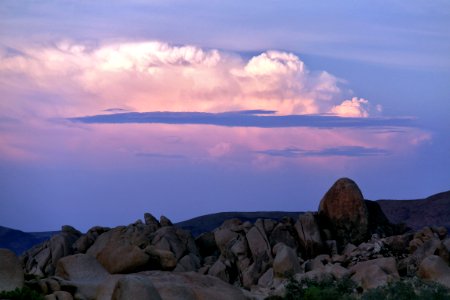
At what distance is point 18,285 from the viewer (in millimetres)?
35562

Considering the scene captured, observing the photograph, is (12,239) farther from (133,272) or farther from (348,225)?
(133,272)

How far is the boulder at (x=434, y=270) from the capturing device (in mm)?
47750

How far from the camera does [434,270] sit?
48.4m

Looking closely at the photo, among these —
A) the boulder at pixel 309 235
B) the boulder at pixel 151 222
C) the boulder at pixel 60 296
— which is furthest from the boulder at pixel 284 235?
Answer: the boulder at pixel 60 296

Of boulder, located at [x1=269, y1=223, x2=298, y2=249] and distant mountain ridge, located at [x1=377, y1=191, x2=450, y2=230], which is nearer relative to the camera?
boulder, located at [x1=269, y1=223, x2=298, y2=249]

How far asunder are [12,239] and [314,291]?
503ft

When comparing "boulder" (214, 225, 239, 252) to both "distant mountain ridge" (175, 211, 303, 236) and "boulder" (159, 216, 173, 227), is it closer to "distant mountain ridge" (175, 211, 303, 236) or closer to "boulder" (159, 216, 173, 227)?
"boulder" (159, 216, 173, 227)

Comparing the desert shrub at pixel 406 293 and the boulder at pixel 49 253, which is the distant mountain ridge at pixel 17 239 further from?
the desert shrub at pixel 406 293

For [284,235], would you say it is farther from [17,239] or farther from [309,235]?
[17,239]

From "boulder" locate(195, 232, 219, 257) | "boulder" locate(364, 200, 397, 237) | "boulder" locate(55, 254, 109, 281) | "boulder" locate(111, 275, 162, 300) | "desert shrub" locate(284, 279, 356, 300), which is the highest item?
"boulder" locate(364, 200, 397, 237)

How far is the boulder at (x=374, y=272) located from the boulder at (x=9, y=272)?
19.9m

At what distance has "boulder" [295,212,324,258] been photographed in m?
64.8

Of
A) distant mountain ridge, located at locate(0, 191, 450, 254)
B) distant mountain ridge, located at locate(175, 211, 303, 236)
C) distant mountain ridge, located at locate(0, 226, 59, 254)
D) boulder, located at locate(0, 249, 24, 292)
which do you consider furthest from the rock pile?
distant mountain ridge, located at locate(0, 226, 59, 254)

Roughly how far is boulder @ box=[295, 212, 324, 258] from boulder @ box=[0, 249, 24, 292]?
32388 millimetres
